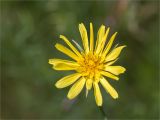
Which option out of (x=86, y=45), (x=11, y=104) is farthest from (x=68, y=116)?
(x=86, y=45)

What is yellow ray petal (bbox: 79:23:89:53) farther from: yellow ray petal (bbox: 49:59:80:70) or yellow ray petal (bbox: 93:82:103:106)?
yellow ray petal (bbox: 93:82:103:106)

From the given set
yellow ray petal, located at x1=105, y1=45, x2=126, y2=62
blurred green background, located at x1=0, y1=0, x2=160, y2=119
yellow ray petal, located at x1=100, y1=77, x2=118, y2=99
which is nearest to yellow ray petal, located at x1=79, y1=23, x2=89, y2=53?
yellow ray petal, located at x1=105, y1=45, x2=126, y2=62

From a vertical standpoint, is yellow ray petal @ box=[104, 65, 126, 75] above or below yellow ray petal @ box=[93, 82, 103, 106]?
above

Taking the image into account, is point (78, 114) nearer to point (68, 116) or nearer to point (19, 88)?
point (68, 116)

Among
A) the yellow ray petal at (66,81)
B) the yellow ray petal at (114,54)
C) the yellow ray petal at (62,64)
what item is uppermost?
the yellow ray petal at (114,54)

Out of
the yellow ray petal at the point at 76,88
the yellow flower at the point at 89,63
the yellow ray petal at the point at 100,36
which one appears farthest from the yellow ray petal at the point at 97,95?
the yellow ray petal at the point at 100,36

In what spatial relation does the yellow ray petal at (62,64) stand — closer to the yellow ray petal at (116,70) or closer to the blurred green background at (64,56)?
the yellow ray petal at (116,70)
